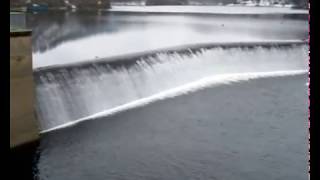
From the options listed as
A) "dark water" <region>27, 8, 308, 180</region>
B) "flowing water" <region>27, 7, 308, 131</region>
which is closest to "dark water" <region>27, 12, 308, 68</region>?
"flowing water" <region>27, 7, 308, 131</region>

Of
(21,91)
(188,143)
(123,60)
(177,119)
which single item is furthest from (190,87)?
(21,91)

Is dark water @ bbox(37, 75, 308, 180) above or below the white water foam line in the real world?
below

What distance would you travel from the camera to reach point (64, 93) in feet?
64.0

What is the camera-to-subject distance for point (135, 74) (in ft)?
80.9

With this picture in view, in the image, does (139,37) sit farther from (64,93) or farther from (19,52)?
(19,52)

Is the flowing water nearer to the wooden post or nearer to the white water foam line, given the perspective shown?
the white water foam line

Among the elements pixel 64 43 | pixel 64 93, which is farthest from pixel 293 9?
pixel 64 93

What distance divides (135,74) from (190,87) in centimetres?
499

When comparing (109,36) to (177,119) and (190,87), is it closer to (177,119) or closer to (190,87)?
(190,87)

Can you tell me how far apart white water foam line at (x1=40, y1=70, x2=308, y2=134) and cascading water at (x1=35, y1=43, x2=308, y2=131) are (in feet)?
0.80

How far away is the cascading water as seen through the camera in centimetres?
1886

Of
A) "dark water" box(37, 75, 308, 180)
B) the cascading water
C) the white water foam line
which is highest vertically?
the cascading water

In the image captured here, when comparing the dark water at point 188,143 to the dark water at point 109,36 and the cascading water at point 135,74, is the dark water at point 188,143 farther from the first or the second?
the dark water at point 109,36
